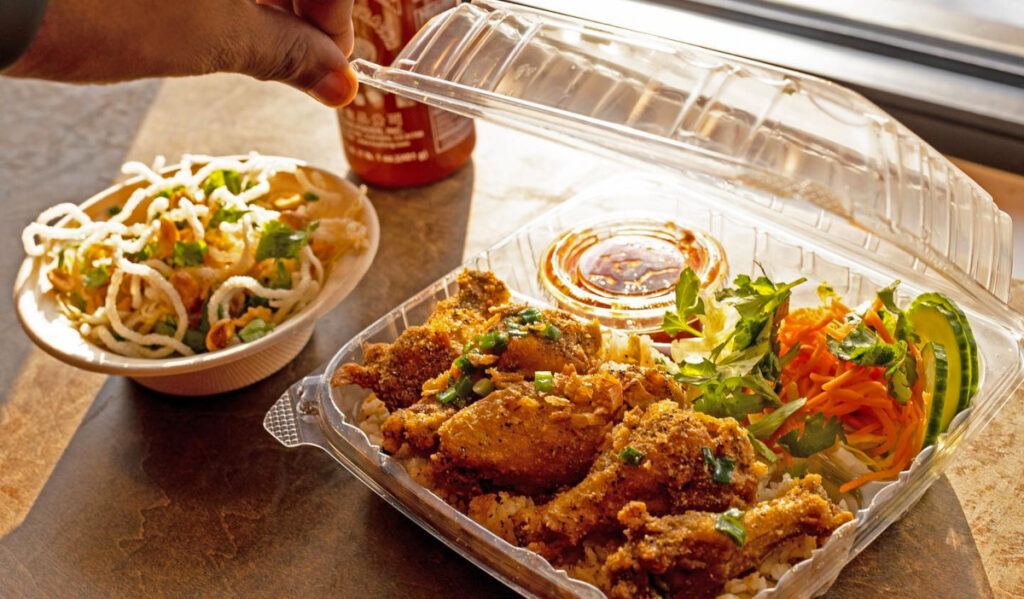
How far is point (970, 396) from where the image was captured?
68.5 inches

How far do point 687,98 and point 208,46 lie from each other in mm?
884

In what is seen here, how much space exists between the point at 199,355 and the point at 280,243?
0.39 metres

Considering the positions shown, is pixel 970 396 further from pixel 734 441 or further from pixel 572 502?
pixel 572 502

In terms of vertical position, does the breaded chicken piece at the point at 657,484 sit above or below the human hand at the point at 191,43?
below

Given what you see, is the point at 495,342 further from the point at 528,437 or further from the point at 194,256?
the point at 194,256

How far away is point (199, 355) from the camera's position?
2.03 metres

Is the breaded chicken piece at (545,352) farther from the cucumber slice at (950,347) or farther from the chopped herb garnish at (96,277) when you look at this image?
the chopped herb garnish at (96,277)

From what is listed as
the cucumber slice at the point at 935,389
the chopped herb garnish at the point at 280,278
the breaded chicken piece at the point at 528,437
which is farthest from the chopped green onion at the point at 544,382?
the chopped herb garnish at the point at 280,278

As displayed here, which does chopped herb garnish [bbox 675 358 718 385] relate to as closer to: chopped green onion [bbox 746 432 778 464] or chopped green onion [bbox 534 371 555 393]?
chopped green onion [bbox 746 432 778 464]

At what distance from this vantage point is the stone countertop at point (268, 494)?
1.78 metres

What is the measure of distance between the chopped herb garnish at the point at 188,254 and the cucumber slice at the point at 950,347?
1594 millimetres

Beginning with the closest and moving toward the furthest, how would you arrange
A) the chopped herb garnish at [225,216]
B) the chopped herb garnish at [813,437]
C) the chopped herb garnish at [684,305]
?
the chopped herb garnish at [813,437] < the chopped herb garnish at [684,305] < the chopped herb garnish at [225,216]

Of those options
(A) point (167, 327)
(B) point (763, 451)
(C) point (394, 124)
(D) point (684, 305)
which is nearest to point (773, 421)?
(B) point (763, 451)

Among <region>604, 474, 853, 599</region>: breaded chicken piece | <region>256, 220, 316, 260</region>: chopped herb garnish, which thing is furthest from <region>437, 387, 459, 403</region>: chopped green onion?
<region>256, 220, 316, 260</region>: chopped herb garnish
